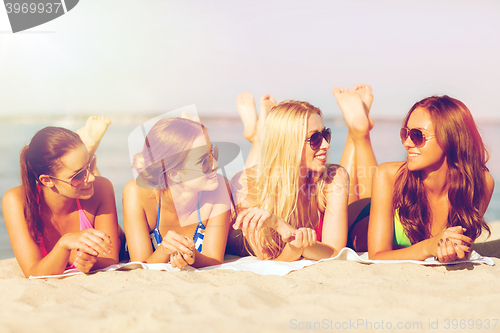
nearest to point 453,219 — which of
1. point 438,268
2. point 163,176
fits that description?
point 438,268

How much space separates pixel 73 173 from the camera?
3.03m

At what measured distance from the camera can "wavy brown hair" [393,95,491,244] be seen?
2924 millimetres

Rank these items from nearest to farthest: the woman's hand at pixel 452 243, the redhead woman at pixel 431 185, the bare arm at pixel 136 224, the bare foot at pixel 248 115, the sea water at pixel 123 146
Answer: the woman's hand at pixel 452 243, the redhead woman at pixel 431 185, the bare arm at pixel 136 224, the bare foot at pixel 248 115, the sea water at pixel 123 146

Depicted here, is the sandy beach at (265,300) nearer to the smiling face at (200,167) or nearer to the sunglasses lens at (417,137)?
the smiling face at (200,167)

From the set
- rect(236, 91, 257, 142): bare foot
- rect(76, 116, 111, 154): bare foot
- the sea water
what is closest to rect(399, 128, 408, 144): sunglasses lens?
the sea water

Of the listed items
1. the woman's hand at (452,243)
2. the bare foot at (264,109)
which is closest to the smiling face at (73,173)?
the bare foot at (264,109)

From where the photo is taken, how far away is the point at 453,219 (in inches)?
124

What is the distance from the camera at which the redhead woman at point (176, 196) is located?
3107 millimetres

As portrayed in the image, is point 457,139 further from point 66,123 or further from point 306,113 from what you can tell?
point 66,123

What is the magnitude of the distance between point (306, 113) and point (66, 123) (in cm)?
1506

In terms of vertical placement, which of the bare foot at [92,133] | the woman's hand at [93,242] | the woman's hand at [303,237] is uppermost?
the bare foot at [92,133]

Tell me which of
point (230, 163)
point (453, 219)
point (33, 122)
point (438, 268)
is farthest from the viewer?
point (33, 122)

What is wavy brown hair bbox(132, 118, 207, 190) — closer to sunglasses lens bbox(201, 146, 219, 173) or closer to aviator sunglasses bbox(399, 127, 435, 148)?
sunglasses lens bbox(201, 146, 219, 173)

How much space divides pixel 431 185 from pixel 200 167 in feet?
6.04
